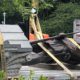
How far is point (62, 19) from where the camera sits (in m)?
24.0

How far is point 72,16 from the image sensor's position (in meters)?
23.7

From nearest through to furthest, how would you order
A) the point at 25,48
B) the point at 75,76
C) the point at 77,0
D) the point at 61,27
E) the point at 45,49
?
1. the point at 75,76
2. the point at 25,48
3. the point at 45,49
4. the point at 61,27
5. the point at 77,0

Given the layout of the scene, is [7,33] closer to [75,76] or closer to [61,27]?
[75,76]

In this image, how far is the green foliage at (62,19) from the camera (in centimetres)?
2332

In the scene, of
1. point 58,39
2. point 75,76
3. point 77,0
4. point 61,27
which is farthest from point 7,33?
point 77,0

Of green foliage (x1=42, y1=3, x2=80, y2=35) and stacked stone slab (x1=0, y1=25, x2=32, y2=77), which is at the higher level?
stacked stone slab (x1=0, y1=25, x2=32, y2=77)

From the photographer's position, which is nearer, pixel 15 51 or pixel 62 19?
pixel 15 51

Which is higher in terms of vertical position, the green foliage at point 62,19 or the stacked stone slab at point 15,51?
the stacked stone slab at point 15,51

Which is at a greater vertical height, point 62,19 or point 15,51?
point 15,51

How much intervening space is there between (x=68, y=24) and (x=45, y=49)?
1767 centimetres

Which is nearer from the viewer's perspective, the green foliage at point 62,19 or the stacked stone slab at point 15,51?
the stacked stone slab at point 15,51

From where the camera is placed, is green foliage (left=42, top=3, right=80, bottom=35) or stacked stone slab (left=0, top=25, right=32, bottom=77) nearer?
stacked stone slab (left=0, top=25, right=32, bottom=77)

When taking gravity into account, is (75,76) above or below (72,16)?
above

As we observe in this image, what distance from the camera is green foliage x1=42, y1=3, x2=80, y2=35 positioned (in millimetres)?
23322
